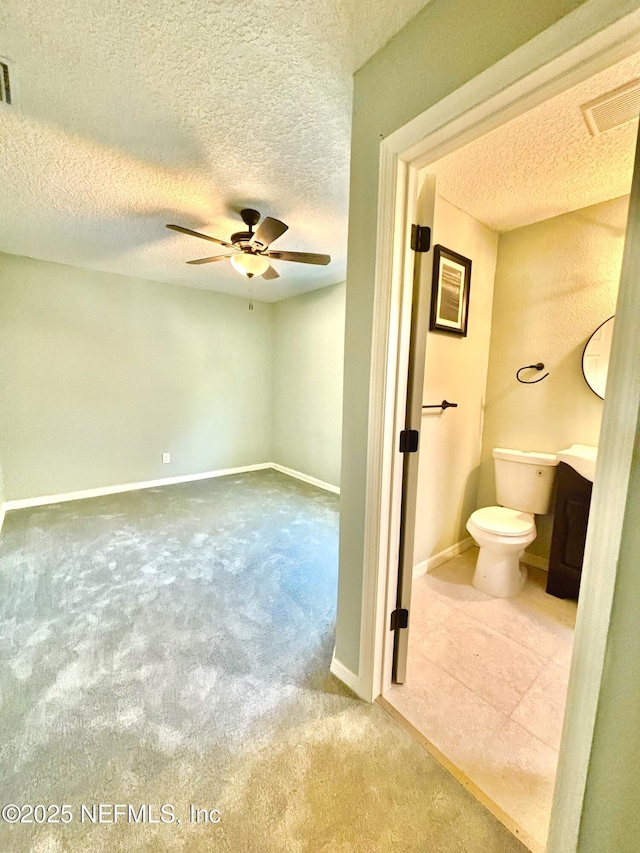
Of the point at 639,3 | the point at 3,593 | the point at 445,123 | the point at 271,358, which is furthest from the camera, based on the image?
the point at 271,358

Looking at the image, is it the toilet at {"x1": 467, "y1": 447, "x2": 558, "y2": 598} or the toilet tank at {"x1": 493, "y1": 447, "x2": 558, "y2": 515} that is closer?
the toilet at {"x1": 467, "y1": 447, "x2": 558, "y2": 598}

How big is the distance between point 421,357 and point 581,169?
4.72 feet

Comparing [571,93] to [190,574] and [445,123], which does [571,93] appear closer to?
[445,123]

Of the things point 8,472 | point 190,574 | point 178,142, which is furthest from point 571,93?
point 8,472

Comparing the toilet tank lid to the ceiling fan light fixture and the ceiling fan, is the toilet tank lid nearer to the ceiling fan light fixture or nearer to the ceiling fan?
the ceiling fan

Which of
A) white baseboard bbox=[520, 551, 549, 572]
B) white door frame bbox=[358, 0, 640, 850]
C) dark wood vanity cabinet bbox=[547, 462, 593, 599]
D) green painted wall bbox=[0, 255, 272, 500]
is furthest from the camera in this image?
green painted wall bbox=[0, 255, 272, 500]

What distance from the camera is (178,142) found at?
1.63 m

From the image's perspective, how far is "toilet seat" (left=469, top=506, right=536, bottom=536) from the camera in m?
2.01

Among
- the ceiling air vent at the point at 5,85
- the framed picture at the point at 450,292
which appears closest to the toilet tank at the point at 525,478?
the framed picture at the point at 450,292

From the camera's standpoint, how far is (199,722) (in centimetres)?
128

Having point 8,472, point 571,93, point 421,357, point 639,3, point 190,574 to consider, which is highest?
point 571,93

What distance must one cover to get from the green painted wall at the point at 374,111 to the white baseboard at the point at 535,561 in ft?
5.68

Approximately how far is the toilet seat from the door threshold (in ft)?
3.69

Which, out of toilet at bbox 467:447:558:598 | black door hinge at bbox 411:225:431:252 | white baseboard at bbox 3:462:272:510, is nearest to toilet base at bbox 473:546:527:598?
toilet at bbox 467:447:558:598
